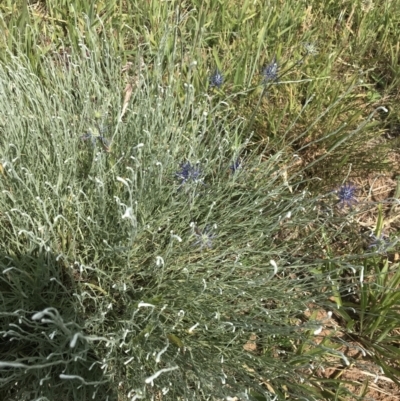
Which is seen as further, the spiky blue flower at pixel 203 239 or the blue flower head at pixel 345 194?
the blue flower head at pixel 345 194

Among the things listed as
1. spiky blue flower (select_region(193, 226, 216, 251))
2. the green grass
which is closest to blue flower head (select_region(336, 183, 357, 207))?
the green grass

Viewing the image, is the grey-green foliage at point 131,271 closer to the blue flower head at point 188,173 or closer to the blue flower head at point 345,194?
the blue flower head at point 188,173

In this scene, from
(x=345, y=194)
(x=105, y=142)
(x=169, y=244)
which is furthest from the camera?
(x=345, y=194)

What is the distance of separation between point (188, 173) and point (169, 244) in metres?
0.23

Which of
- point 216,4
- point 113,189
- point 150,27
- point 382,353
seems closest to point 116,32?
point 150,27

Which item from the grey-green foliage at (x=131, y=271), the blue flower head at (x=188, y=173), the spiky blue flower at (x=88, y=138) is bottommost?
the grey-green foliage at (x=131, y=271)

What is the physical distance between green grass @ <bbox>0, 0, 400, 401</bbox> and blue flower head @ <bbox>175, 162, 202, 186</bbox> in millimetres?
20

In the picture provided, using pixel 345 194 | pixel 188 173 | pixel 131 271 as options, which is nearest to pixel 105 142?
pixel 188 173

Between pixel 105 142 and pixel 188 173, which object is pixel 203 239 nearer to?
pixel 188 173

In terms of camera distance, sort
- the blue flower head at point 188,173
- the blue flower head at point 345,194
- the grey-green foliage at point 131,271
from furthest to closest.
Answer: the blue flower head at point 345,194
the blue flower head at point 188,173
the grey-green foliage at point 131,271

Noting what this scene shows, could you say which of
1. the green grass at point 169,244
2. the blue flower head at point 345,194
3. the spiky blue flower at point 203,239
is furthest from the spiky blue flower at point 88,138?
the blue flower head at point 345,194

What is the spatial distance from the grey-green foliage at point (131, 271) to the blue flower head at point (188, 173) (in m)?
0.02

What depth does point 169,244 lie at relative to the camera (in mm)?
1128

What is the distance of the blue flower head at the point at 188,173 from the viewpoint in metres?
1.24
